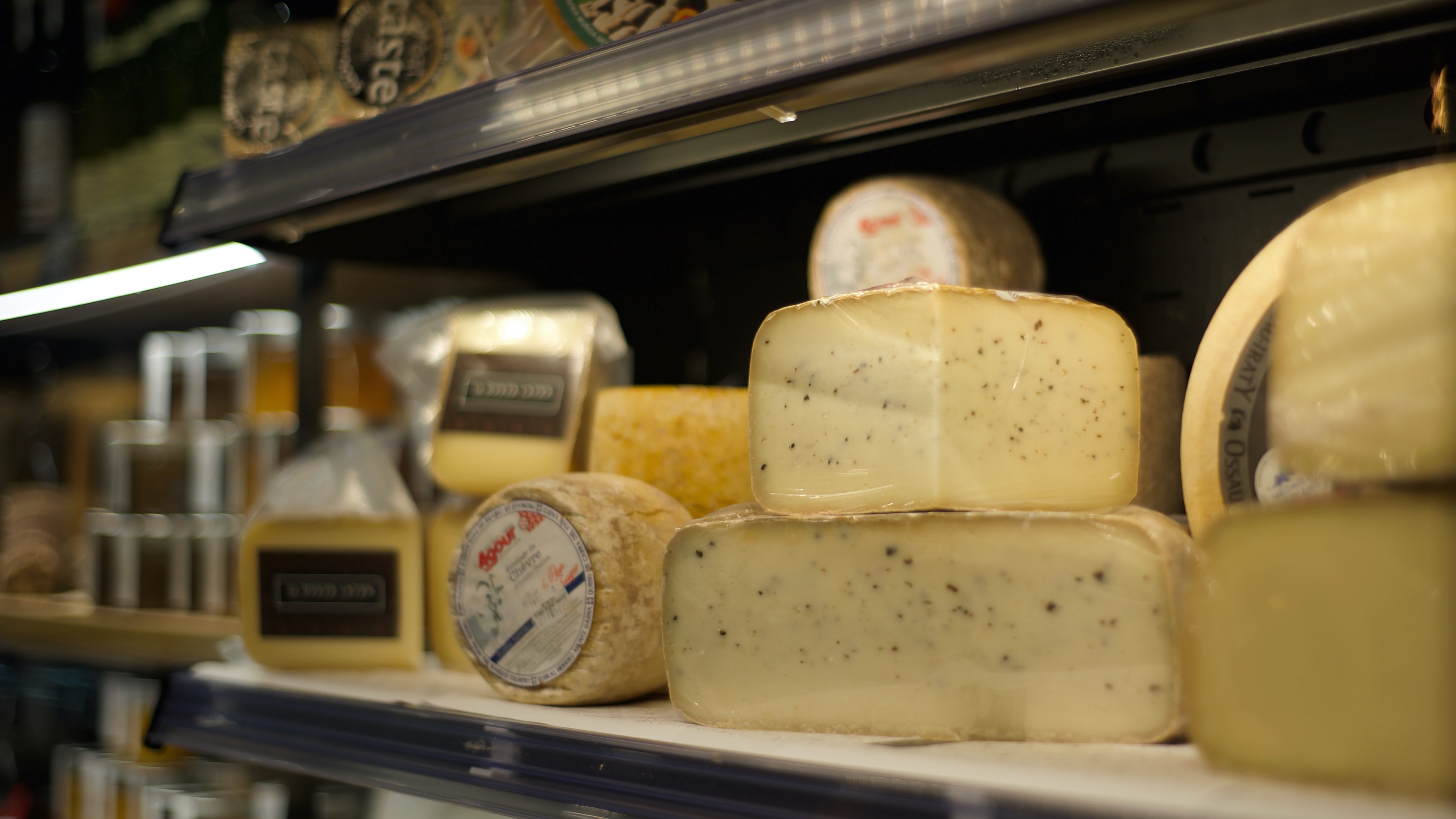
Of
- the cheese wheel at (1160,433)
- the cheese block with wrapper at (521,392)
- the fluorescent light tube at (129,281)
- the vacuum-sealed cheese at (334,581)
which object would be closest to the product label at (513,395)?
the cheese block with wrapper at (521,392)

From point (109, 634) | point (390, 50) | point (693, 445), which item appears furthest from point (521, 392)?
point (109, 634)

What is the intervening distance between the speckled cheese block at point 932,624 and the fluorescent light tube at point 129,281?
3.08ft

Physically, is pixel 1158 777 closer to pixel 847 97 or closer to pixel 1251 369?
pixel 1251 369

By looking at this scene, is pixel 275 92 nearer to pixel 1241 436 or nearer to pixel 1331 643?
pixel 1241 436

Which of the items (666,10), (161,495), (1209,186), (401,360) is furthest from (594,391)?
(161,495)

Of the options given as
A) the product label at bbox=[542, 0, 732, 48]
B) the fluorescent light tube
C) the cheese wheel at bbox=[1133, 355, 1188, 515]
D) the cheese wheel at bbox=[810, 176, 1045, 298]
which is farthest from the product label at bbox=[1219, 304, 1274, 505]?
the fluorescent light tube

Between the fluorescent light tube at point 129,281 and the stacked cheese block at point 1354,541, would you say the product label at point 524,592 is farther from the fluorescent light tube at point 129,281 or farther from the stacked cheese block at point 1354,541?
the fluorescent light tube at point 129,281

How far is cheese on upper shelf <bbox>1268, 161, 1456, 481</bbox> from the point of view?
22.3 inches

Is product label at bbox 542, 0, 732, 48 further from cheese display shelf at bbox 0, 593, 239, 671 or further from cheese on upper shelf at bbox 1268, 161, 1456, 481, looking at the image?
cheese display shelf at bbox 0, 593, 239, 671

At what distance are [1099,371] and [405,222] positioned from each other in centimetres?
97

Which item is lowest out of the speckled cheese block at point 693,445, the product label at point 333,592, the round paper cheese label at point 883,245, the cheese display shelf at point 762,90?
the product label at point 333,592

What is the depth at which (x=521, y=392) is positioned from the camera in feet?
4.08

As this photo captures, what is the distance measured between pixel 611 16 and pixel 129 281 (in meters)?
1.33

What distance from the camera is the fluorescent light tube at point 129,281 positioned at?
1704mm
